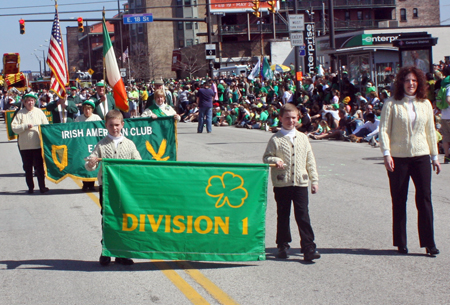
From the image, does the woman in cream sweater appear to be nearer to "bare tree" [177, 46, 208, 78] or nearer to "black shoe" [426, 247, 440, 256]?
"black shoe" [426, 247, 440, 256]

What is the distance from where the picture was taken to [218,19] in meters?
78.1

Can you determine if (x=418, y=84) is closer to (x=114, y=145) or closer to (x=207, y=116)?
(x=114, y=145)

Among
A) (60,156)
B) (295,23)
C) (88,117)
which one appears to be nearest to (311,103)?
(295,23)

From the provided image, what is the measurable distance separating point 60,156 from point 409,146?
679 centimetres

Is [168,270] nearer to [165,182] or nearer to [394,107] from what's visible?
[165,182]

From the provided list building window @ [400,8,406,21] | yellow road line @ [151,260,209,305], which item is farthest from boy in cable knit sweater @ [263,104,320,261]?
building window @ [400,8,406,21]

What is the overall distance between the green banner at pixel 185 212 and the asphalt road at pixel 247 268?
22cm

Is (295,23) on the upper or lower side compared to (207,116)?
upper

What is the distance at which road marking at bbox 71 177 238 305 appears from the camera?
5.02 meters

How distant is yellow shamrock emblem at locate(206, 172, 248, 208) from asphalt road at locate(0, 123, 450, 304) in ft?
2.10

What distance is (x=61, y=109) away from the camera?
43.9ft

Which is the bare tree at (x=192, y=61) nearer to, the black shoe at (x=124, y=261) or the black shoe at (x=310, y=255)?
the black shoe at (x=124, y=261)

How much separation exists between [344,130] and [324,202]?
996 centimetres

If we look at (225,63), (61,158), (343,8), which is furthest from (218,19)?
(61,158)
